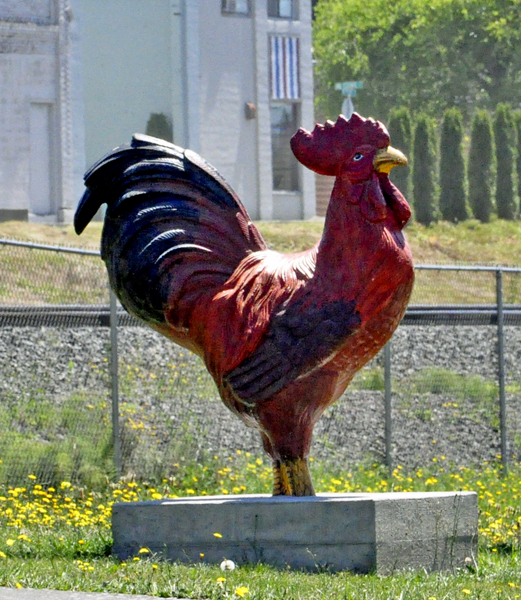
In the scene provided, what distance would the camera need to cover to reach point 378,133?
6824 mm

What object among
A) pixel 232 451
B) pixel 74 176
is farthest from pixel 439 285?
pixel 232 451

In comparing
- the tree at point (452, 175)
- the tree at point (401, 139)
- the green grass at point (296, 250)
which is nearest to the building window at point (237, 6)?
the tree at point (401, 139)

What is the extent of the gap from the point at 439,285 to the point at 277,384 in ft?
47.0

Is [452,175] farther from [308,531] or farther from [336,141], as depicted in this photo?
[308,531]

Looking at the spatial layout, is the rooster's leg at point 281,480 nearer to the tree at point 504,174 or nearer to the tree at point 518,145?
the tree at point 504,174

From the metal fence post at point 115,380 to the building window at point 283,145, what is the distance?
19.7 m

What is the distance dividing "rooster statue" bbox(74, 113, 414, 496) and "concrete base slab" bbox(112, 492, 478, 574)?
1.41ft

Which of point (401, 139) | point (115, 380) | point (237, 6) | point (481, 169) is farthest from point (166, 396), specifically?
point (481, 169)

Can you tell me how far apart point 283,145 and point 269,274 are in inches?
922

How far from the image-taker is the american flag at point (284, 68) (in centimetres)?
2873

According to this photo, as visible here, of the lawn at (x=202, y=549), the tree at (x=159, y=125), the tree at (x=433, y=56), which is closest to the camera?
the lawn at (x=202, y=549)

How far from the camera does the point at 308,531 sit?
6703 mm

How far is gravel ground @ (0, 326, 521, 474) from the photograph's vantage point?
10398 mm

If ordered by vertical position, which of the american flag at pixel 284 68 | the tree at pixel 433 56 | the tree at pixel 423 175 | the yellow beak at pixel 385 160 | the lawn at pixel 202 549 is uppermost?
the tree at pixel 433 56
